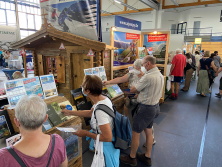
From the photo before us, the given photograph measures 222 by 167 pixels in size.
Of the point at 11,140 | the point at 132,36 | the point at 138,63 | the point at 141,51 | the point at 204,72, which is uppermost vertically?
the point at 132,36

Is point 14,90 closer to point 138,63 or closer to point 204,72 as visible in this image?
point 138,63

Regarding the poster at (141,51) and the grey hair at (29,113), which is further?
the poster at (141,51)

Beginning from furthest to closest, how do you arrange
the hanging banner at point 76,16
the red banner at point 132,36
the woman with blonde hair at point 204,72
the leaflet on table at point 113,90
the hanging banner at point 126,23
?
the woman with blonde hair at point 204,72, the red banner at point 132,36, the hanging banner at point 126,23, the hanging banner at point 76,16, the leaflet on table at point 113,90

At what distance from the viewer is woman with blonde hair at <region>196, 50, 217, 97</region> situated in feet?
19.5

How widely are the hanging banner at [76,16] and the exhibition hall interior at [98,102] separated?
26 mm

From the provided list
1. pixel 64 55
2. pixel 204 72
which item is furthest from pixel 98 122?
pixel 204 72

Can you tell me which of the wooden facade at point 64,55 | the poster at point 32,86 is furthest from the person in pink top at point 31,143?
the wooden facade at point 64,55

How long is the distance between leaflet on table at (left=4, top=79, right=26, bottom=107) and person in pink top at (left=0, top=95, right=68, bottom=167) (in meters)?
0.93

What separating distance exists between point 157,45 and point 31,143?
5.48 meters

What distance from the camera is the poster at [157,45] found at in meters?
5.53

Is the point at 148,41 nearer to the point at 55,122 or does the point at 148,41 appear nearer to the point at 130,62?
the point at 130,62

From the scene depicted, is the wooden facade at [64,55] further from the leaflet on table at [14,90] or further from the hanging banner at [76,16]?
the leaflet on table at [14,90]

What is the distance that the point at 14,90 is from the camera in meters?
1.80

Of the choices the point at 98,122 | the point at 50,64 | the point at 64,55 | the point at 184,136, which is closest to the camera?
the point at 98,122
